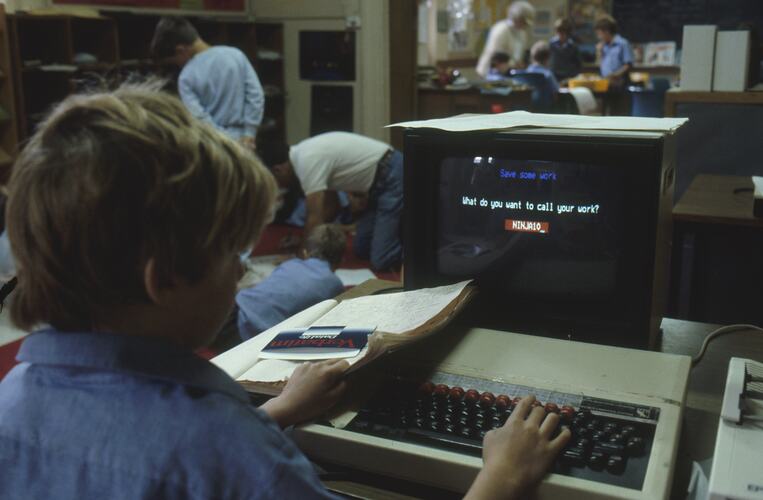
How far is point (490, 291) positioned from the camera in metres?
1.32

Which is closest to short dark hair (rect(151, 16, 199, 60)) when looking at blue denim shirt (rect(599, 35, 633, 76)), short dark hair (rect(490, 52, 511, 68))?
short dark hair (rect(490, 52, 511, 68))

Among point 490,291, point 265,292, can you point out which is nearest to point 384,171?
point 265,292

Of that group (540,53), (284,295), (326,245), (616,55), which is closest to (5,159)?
(326,245)

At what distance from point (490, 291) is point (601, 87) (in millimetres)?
6094

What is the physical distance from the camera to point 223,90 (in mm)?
4129

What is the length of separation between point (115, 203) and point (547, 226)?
2.52ft

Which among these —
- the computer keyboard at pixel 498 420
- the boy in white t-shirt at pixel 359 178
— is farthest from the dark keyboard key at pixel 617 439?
the boy in white t-shirt at pixel 359 178

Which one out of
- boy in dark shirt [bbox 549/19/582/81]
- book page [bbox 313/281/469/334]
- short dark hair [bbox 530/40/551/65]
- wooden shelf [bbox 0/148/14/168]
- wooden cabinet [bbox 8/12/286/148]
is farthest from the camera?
boy in dark shirt [bbox 549/19/582/81]

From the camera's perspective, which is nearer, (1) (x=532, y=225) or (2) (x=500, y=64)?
(1) (x=532, y=225)

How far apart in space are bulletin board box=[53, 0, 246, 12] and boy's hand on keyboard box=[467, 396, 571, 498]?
191 inches

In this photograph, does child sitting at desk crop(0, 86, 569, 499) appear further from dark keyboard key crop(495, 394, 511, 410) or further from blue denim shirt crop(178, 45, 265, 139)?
blue denim shirt crop(178, 45, 265, 139)

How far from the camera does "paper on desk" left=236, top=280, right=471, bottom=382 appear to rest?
107 centimetres

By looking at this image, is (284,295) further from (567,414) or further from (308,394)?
(567,414)

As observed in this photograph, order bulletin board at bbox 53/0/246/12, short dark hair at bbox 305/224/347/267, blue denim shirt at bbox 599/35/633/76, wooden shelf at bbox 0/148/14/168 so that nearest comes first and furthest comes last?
1. short dark hair at bbox 305/224/347/267
2. wooden shelf at bbox 0/148/14/168
3. bulletin board at bbox 53/0/246/12
4. blue denim shirt at bbox 599/35/633/76
